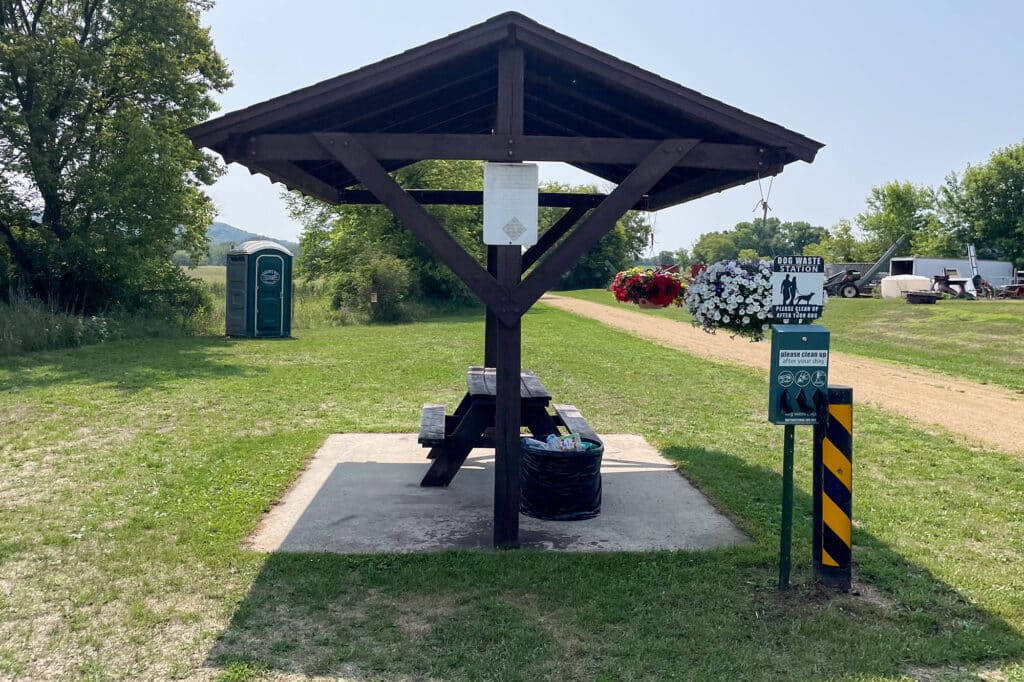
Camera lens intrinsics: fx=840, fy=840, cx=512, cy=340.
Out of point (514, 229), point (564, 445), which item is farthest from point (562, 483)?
point (514, 229)

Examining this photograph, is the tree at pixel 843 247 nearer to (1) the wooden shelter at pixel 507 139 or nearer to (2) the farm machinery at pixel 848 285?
(2) the farm machinery at pixel 848 285

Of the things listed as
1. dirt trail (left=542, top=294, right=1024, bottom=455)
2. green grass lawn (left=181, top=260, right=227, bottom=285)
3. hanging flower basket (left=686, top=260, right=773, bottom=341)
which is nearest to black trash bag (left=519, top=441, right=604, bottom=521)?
hanging flower basket (left=686, top=260, right=773, bottom=341)

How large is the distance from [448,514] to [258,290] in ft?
55.3

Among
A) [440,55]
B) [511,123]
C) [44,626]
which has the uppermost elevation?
[440,55]

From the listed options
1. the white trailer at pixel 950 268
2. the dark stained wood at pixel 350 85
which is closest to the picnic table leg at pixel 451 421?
the dark stained wood at pixel 350 85

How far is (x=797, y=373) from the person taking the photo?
15.3 feet

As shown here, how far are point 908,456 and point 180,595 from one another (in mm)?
7009

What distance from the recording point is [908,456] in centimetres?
852

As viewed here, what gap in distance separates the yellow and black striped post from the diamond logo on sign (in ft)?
6.81

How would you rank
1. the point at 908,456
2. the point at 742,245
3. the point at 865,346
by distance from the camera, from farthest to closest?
the point at 742,245 < the point at 865,346 < the point at 908,456

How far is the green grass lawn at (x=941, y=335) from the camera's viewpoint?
1734 cm

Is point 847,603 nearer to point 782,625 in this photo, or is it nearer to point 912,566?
point 782,625

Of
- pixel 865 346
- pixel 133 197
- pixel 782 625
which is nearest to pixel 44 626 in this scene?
pixel 782 625

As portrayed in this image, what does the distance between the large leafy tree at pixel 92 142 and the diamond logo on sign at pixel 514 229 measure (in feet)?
56.7
